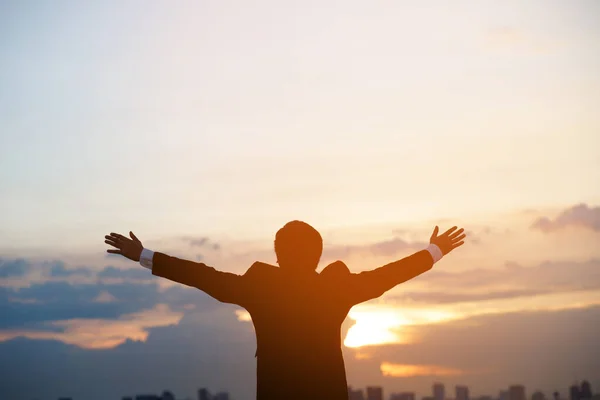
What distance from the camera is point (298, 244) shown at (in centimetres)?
1310

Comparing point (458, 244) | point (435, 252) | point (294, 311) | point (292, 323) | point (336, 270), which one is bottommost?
point (292, 323)

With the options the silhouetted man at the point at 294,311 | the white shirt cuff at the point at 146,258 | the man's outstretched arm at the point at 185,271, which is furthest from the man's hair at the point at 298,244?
the white shirt cuff at the point at 146,258

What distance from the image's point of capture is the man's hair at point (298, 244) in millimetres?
13102

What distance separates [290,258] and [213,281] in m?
1.09

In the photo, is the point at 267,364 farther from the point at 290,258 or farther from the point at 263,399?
the point at 290,258

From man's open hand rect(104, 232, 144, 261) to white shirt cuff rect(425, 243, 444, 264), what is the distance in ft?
14.1

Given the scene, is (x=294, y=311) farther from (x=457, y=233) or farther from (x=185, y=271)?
(x=457, y=233)

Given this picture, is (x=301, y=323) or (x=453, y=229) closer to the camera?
(x=301, y=323)

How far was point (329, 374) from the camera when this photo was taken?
518 inches

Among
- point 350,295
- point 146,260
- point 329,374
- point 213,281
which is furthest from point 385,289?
point 146,260

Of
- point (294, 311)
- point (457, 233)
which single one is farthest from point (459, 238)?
point (294, 311)

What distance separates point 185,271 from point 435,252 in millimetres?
3866

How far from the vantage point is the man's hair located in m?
13.1

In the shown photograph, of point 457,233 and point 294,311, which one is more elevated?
point 457,233
